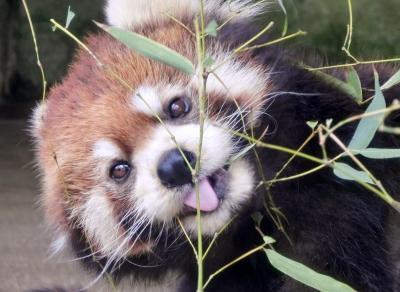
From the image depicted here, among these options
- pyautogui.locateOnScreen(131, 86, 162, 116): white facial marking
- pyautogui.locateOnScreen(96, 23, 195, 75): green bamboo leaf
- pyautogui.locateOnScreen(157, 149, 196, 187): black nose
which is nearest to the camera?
pyautogui.locateOnScreen(96, 23, 195, 75): green bamboo leaf

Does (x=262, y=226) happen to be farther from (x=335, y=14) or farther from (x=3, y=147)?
(x=3, y=147)

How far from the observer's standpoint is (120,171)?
2.45 m

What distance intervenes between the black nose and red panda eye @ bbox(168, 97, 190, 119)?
8.3 inches

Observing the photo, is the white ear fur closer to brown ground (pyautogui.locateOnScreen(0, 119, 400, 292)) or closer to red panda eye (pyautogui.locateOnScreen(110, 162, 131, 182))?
red panda eye (pyautogui.locateOnScreen(110, 162, 131, 182))

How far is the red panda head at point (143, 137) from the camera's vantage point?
Result: 7.36 feet

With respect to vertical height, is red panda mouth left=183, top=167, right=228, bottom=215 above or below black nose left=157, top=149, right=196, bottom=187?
below

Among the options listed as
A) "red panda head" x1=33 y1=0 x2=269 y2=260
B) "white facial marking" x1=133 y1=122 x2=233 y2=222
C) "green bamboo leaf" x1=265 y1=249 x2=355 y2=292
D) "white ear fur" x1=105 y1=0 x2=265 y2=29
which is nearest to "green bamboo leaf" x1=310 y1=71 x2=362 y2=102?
"red panda head" x1=33 y1=0 x2=269 y2=260

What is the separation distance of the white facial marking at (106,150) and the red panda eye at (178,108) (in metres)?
0.20

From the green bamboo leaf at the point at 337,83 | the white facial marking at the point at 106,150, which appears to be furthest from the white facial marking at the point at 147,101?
the green bamboo leaf at the point at 337,83

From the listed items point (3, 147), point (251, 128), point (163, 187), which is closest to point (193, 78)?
point (251, 128)

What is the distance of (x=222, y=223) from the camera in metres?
2.30

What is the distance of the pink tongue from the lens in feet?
7.30

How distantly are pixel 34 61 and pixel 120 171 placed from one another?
13.5 ft

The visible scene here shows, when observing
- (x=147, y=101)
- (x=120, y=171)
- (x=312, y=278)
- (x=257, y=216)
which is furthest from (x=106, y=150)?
(x=312, y=278)
